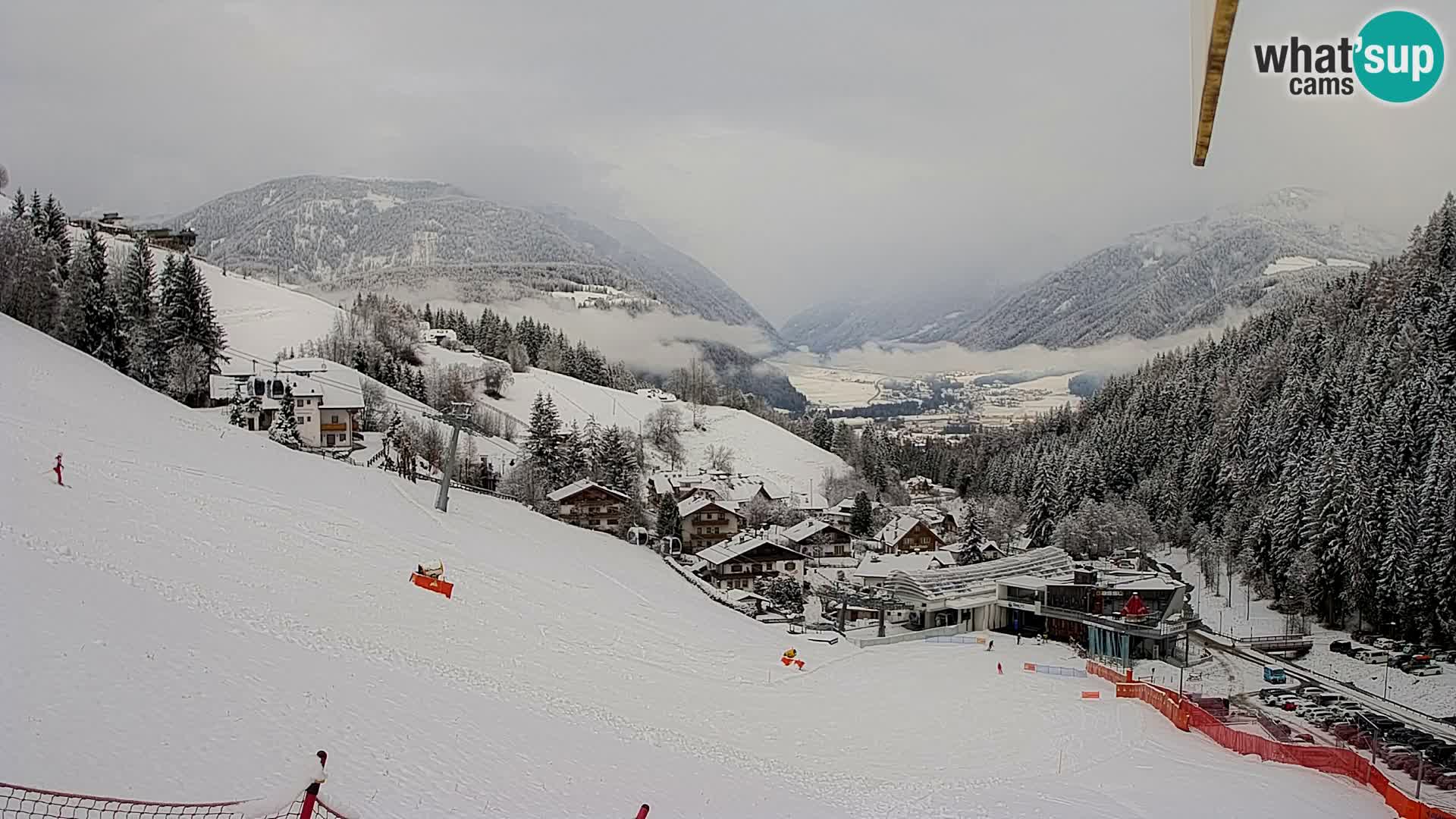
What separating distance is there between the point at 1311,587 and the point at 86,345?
132ft

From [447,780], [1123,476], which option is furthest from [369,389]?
[447,780]

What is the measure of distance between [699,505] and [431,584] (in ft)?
105

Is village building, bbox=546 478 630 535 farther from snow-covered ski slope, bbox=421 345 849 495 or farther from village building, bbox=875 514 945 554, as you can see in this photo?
snow-covered ski slope, bbox=421 345 849 495

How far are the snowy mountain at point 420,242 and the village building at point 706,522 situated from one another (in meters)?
81.2

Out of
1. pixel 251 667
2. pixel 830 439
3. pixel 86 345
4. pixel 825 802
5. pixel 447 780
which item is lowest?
pixel 830 439

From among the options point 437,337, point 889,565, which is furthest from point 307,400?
point 437,337

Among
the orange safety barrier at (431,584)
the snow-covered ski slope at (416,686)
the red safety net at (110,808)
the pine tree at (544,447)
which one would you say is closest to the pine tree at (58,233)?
the snow-covered ski slope at (416,686)

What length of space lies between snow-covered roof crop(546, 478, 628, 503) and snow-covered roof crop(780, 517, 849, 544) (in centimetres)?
823

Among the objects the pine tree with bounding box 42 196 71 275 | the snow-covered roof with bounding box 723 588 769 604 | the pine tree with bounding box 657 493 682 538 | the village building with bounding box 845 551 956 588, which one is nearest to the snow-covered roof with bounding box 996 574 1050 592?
the village building with bounding box 845 551 956 588

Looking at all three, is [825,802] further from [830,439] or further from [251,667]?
[830,439]

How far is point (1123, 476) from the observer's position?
5244 centimetres

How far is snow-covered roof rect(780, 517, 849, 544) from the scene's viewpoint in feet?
148

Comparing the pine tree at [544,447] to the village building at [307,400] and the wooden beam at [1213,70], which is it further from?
the wooden beam at [1213,70]

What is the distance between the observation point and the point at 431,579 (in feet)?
48.2
